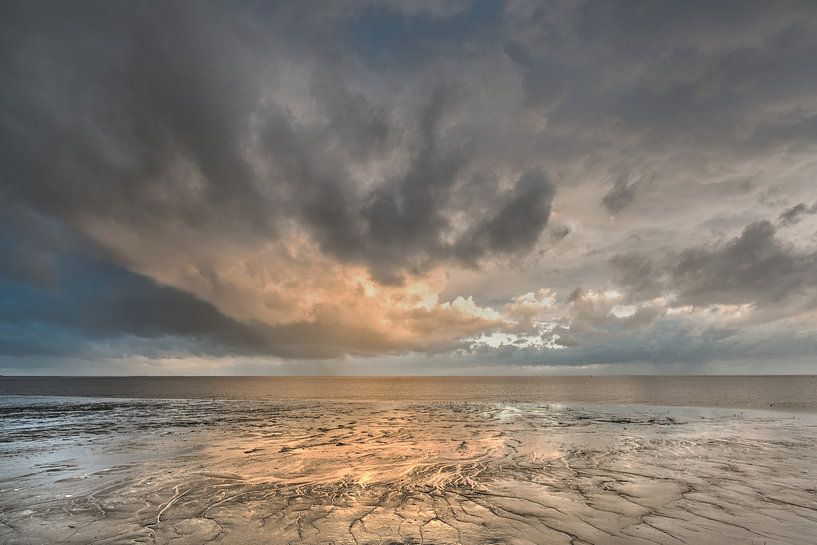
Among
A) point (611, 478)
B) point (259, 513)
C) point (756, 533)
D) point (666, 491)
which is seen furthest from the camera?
point (611, 478)

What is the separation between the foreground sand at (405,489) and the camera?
13.3 metres

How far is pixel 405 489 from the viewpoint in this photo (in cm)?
1833

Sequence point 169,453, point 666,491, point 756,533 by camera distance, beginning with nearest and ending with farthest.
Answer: point 756,533 → point 666,491 → point 169,453

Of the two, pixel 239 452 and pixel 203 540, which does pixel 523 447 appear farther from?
pixel 203 540

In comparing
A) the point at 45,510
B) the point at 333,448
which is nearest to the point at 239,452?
the point at 333,448

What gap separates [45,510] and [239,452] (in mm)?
12880

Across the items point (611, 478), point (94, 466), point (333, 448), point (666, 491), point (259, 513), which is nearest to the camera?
point (259, 513)

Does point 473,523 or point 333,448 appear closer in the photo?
point 473,523

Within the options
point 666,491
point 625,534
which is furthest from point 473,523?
point 666,491

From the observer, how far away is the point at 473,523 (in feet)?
45.8

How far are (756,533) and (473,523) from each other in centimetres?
853

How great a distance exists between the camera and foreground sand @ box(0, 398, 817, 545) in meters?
13.3

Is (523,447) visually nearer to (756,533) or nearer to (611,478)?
(611,478)

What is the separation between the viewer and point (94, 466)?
2314cm
